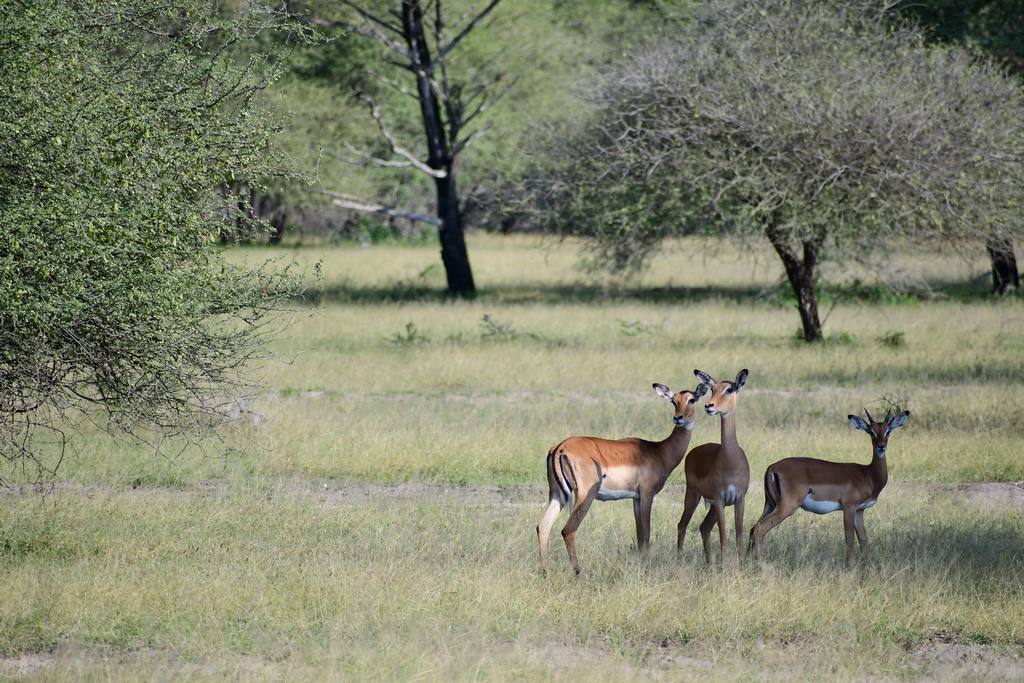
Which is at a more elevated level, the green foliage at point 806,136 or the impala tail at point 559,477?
the green foliage at point 806,136

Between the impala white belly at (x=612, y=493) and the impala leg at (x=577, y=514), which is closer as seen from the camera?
the impala leg at (x=577, y=514)

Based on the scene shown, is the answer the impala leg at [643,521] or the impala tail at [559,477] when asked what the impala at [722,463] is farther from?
the impala tail at [559,477]

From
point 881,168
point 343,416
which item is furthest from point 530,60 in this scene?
Answer: point 343,416

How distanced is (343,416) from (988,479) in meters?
6.74

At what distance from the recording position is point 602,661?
18.7 ft

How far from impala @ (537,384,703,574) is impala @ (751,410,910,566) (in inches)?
24.6

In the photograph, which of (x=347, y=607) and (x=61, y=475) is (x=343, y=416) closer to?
(x=61, y=475)

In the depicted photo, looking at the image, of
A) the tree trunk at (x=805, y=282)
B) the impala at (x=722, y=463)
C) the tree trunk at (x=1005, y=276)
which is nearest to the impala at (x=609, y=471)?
the impala at (x=722, y=463)

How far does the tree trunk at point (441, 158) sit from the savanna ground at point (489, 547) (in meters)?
11.0

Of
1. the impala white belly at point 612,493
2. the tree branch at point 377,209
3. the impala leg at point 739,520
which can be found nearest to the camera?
the impala white belly at point 612,493

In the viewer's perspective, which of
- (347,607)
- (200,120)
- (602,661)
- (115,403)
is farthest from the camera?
(200,120)

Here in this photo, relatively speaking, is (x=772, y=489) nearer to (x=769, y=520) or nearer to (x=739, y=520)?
(x=769, y=520)

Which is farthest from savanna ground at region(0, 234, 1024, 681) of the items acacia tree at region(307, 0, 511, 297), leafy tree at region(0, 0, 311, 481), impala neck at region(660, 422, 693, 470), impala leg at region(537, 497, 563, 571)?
acacia tree at region(307, 0, 511, 297)

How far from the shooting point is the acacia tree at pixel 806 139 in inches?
609
